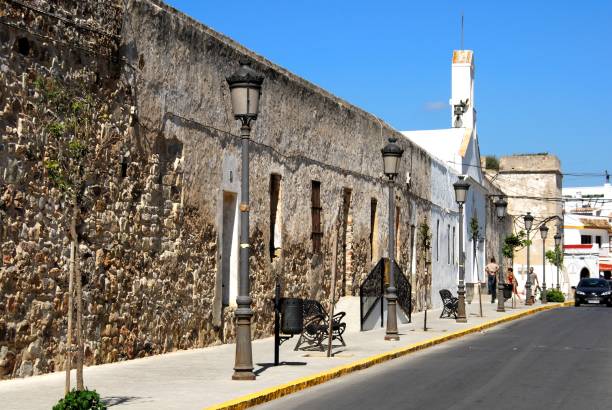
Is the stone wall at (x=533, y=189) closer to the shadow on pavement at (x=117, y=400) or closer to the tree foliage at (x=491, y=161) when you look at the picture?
the tree foliage at (x=491, y=161)

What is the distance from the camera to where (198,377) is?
1269cm

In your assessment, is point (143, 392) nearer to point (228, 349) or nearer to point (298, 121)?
point (228, 349)

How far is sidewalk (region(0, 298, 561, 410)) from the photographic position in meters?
10.4

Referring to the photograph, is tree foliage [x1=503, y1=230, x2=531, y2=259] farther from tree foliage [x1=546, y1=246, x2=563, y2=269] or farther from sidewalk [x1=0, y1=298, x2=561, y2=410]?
sidewalk [x1=0, y1=298, x2=561, y2=410]

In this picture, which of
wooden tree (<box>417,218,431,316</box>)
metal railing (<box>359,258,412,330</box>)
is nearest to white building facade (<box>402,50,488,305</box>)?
wooden tree (<box>417,218,431,316</box>)

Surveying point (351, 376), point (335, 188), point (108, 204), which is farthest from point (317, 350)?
point (335, 188)

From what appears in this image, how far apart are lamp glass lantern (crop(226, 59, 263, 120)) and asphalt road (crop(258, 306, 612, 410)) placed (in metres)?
3.51

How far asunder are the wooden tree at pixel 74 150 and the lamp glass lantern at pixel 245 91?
5.85 feet

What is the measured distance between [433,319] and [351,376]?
15.1m

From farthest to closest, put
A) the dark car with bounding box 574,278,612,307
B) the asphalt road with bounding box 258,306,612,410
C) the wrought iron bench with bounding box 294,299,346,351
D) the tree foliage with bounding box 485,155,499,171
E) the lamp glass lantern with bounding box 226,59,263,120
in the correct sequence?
the tree foliage with bounding box 485,155,499,171, the dark car with bounding box 574,278,612,307, the wrought iron bench with bounding box 294,299,346,351, the lamp glass lantern with bounding box 226,59,263,120, the asphalt road with bounding box 258,306,612,410

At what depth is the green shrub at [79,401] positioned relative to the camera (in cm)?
880

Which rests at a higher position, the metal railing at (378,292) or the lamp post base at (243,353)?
the metal railing at (378,292)

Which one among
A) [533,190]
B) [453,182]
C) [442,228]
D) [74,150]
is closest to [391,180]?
[74,150]

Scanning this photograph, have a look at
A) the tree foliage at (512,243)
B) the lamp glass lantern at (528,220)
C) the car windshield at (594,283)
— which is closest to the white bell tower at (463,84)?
the tree foliage at (512,243)
